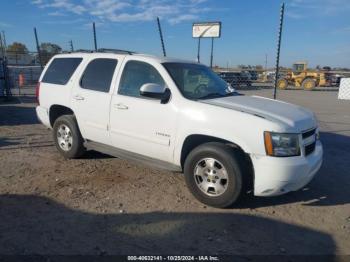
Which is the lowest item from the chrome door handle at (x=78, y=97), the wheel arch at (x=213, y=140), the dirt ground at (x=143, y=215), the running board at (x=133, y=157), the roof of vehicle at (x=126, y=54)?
the dirt ground at (x=143, y=215)

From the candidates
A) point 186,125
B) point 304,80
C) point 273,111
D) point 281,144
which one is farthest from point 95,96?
point 304,80

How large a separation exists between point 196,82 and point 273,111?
1334 millimetres

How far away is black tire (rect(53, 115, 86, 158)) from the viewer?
613cm

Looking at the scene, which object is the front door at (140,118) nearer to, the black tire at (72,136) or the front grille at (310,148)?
the black tire at (72,136)

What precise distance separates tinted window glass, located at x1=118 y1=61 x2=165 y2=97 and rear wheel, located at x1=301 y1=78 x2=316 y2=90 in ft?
102

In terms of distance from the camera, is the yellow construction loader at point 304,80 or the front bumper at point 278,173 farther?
the yellow construction loader at point 304,80

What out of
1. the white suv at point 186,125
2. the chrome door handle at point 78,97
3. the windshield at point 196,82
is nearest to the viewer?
the white suv at point 186,125

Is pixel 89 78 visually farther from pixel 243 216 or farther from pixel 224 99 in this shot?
pixel 243 216

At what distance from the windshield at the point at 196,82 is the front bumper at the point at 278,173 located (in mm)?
1353

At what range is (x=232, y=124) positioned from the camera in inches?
168

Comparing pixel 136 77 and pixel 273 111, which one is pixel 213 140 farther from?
pixel 136 77

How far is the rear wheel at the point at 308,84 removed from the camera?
33.4 metres

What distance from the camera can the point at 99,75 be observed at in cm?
577

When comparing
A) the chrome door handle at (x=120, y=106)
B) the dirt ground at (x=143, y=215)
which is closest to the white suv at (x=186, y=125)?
the chrome door handle at (x=120, y=106)
